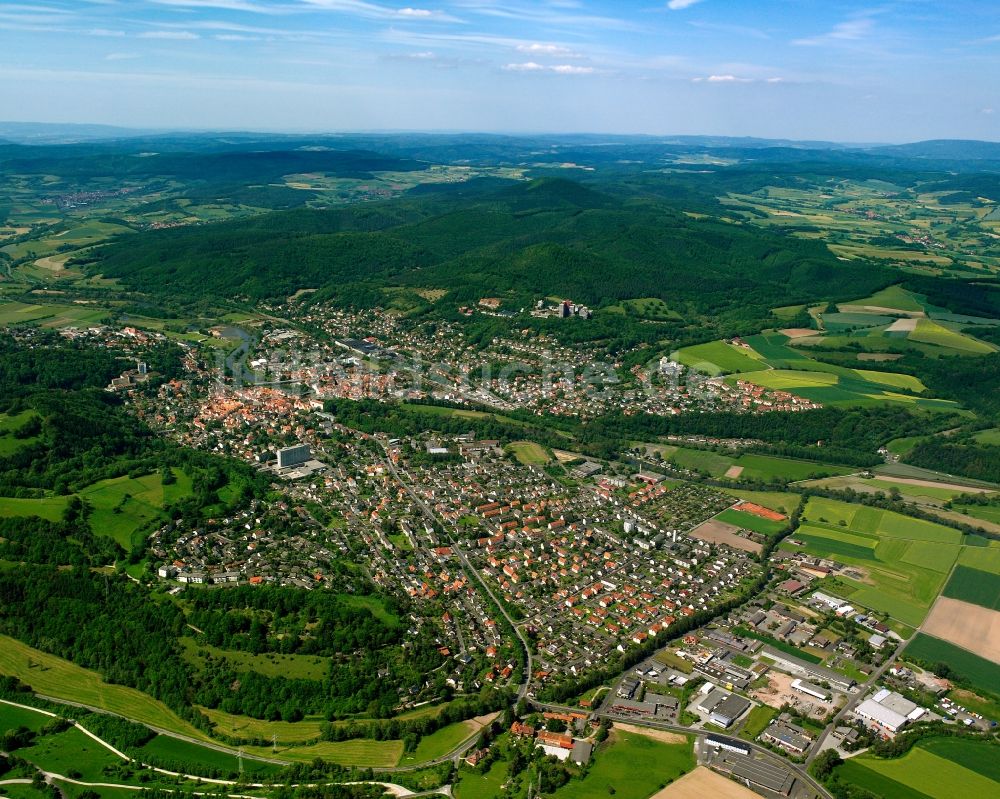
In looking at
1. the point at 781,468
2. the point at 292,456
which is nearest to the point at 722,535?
the point at 781,468

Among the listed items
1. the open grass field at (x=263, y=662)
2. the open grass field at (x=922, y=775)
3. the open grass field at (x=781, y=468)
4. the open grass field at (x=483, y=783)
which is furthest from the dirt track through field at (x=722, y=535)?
the open grass field at (x=263, y=662)

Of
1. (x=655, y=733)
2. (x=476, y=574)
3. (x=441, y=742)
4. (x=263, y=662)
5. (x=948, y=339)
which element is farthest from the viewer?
(x=948, y=339)

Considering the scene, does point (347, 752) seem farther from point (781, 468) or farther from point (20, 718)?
point (781, 468)

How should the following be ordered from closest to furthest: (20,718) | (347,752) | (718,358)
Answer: (347,752), (20,718), (718,358)

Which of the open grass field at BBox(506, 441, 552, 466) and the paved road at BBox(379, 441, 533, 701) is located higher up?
the open grass field at BBox(506, 441, 552, 466)

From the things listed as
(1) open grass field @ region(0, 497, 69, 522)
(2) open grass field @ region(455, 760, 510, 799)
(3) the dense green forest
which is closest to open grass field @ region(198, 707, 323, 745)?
(2) open grass field @ region(455, 760, 510, 799)

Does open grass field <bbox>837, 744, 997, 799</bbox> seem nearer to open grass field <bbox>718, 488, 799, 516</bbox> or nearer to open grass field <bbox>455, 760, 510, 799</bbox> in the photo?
open grass field <bbox>455, 760, 510, 799</bbox>

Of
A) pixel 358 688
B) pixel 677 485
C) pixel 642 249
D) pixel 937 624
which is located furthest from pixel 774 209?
pixel 358 688
